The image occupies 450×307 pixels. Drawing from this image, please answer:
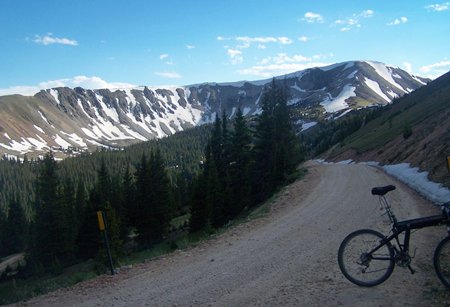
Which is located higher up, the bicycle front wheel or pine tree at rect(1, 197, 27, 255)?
the bicycle front wheel

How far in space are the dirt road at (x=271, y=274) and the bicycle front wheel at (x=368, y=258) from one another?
188mm

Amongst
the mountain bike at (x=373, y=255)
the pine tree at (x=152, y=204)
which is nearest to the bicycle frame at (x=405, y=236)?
the mountain bike at (x=373, y=255)

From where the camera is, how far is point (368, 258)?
716cm

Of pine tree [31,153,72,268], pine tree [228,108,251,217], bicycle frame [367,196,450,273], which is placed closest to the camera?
bicycle frame [367,196,450,273]

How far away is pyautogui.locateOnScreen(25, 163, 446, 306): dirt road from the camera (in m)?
6.91

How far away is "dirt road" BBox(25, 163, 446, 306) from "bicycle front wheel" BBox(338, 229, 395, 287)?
0.19m

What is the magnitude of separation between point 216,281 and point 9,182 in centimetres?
18552

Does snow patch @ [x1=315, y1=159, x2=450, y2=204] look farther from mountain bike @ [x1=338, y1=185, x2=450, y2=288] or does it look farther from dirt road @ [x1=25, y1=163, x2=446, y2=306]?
mountain bike @ [x1=338, y1=185, x2=450, y2=288]

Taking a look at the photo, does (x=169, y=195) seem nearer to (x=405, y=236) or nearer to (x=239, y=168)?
(x=239, y=168)

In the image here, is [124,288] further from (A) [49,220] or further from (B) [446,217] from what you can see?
(A) [49,220]

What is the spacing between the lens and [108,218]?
Result: 35.8 meters

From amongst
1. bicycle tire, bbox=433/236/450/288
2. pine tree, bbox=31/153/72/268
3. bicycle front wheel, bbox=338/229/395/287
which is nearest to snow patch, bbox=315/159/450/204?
bicycle front wheel, bbox=338/229/395/287

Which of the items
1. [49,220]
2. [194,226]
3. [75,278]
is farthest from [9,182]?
[75,278]

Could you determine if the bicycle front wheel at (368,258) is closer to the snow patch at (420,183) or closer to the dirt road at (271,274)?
the dirt road at (271,274)
